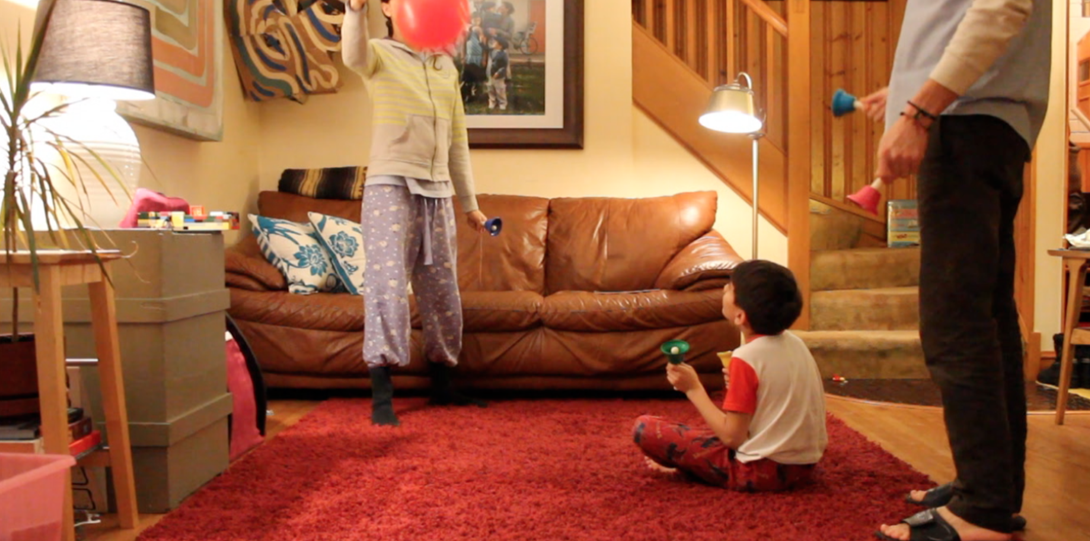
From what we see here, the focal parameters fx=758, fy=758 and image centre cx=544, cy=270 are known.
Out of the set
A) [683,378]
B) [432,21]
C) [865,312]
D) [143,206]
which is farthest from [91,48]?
[865,312]

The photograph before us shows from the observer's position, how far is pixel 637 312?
281 cm

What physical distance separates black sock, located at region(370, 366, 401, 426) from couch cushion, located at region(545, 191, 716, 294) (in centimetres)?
119

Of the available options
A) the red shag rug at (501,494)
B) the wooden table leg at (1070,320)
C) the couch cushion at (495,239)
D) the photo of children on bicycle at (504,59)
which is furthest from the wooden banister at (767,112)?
the red shag rug at (501,494)

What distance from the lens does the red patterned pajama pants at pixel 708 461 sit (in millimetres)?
1696

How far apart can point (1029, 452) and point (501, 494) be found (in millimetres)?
1542

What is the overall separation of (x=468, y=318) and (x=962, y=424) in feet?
5.93

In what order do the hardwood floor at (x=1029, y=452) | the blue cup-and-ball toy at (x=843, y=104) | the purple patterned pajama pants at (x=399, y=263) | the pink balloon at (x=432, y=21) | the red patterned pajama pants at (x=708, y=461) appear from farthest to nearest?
the purple patterned pajama pants at (x=399, y=263) < the pink balloon at (x=432, y=21) < the red patterned pajama pants at (x=708, y=461) < the hardwood floor at (x=1029, y=452) < the blue cup-and-ball toy at (x=843, y=104)

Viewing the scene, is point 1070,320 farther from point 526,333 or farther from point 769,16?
point 769,16

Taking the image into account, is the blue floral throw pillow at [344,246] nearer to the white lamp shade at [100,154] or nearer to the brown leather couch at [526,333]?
the brown leather couch at [526,333]

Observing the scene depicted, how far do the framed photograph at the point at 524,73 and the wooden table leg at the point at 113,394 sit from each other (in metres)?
2.41

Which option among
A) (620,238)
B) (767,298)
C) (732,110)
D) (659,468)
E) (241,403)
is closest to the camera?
(767,298)

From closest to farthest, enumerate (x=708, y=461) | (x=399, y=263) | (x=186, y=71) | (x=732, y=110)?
(x=708, y=461) → (x=399, y=263) → (x=186, y=71) → (x=732, y=110)

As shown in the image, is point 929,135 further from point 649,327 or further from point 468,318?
point 468,318

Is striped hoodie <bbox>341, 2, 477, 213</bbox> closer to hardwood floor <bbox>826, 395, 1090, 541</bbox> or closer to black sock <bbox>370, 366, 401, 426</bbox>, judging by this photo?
black sock <bbox>370, 366, 401, 426</bbox>
